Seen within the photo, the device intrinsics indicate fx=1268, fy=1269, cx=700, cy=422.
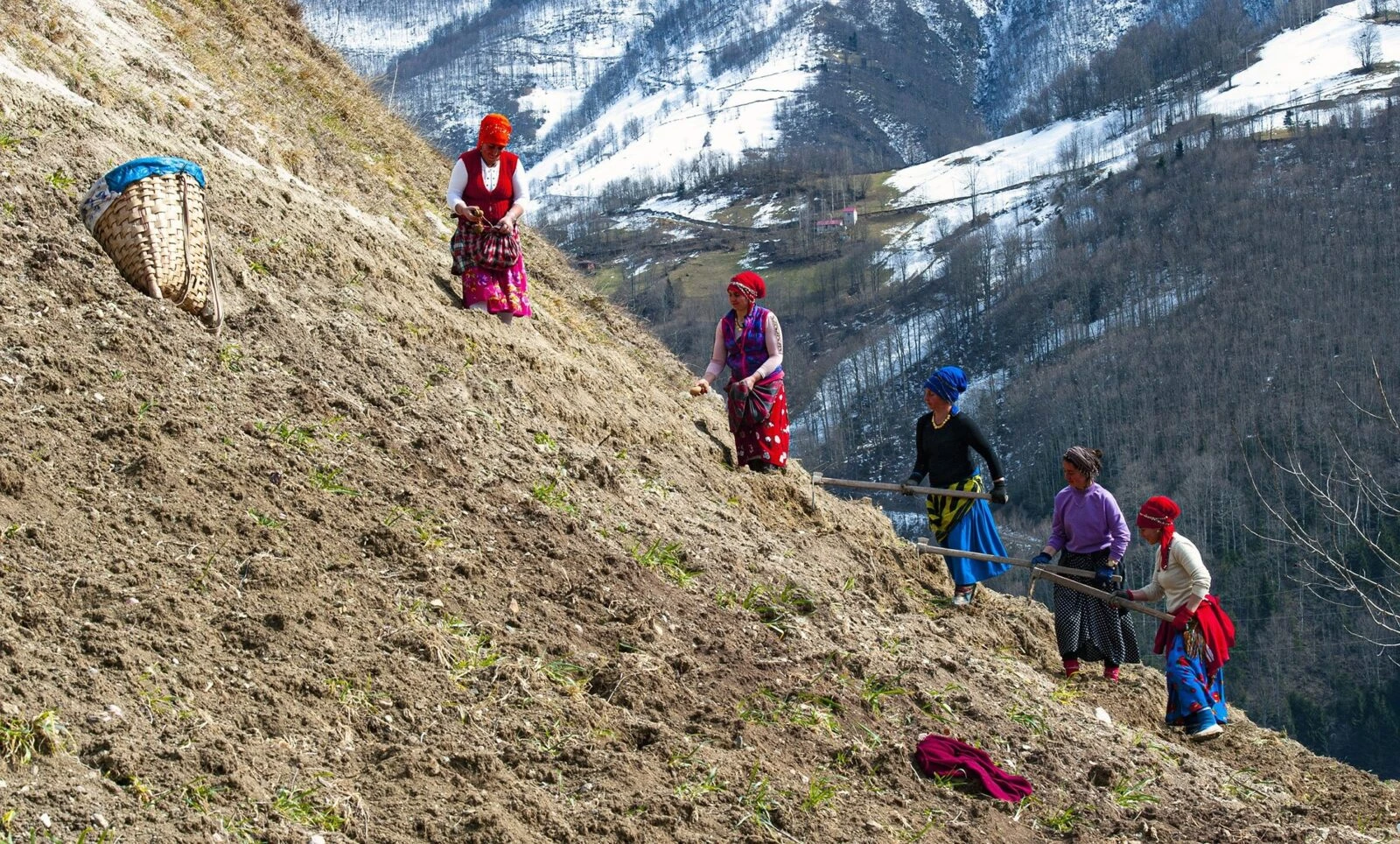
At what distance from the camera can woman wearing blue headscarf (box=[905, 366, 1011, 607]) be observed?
7.89 m

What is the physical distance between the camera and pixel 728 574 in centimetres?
621

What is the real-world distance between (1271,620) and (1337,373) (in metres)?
20.5

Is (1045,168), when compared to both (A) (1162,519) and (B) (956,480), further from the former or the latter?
(A) (1162,519)

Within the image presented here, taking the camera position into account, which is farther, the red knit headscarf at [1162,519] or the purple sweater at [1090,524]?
the purple sweater at [1090,524]

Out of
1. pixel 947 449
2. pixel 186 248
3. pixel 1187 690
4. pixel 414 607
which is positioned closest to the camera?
pixel 414 607

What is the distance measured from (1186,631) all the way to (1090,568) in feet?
2.23

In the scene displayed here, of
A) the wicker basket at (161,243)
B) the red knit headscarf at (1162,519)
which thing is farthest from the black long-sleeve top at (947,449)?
the wicker basket at (161,243)

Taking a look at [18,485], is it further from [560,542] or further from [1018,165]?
[1018,165]

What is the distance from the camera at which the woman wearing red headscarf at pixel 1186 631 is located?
694 centimetres

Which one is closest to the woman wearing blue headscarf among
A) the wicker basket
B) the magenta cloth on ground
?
the magenta cloth on ground

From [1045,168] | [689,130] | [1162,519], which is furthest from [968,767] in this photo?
[689,130]

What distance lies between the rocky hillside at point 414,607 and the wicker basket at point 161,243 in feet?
0.32

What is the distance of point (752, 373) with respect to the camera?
27.8 ft

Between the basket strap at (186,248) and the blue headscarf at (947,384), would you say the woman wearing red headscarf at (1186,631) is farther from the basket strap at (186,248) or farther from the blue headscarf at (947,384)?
the basket strap at (186,248)
